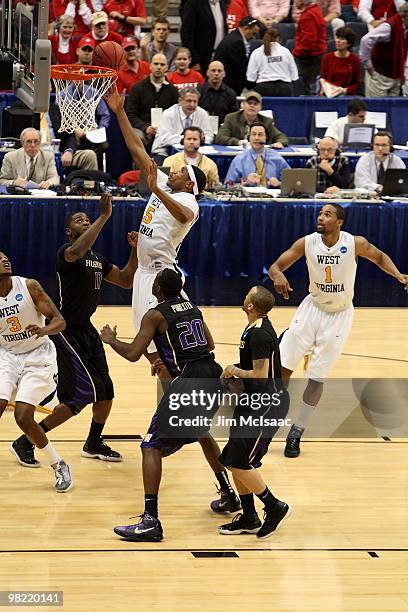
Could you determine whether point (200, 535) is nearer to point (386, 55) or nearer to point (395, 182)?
point (395, 182)

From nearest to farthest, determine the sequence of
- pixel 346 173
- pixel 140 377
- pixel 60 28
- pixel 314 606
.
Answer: pixel 314 606 → pixel 140 377 → pixel 346 173 → pixel 60 28

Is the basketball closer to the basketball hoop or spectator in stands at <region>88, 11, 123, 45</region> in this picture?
the basketball hoop

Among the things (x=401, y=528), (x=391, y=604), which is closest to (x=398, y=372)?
(x=401, y=528)

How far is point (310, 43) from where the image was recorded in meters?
17.2

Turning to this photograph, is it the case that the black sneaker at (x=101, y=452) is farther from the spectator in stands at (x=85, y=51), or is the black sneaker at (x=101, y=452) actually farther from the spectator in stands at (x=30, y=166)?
the spectator in stands at (x=85, y=51)

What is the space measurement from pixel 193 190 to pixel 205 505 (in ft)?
8.06

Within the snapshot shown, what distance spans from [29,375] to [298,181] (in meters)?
6.54

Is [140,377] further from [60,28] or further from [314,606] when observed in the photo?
[60,28]

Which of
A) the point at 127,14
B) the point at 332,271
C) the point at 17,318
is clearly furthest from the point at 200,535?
the point at 127,14

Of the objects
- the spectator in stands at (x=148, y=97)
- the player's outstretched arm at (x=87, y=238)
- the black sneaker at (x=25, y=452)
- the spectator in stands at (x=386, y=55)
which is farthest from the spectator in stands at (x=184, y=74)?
the black sneaker at (x=25, y=452)

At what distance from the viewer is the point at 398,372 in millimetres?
11062

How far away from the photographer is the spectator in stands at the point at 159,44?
16.4 m

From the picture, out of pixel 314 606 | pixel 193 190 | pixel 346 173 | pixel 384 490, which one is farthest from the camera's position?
pixel 346 173

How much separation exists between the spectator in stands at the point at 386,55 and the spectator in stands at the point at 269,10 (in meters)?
1.44
